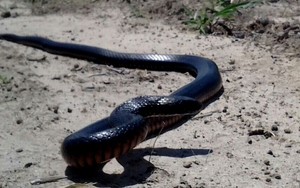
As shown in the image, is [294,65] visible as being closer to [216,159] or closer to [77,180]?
[216,159]

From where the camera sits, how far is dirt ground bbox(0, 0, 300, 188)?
4.59 meters

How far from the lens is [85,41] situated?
856cm

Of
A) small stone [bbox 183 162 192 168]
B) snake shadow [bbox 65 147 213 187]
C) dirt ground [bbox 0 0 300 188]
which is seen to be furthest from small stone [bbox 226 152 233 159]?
small stone [bbox 183 162 192 168]

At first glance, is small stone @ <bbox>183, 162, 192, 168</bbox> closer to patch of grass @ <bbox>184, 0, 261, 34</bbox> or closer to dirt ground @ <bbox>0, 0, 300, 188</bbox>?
dirt ground @ <bbox>0, 0, 300, 188</bbox>

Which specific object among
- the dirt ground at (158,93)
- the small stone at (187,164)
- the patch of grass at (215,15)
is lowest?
the dirt ground at (158,93)

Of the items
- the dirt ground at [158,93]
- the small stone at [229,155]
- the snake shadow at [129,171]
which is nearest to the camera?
A: the snake shadow at [129,171]

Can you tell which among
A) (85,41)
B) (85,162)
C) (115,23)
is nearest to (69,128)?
(85,162)

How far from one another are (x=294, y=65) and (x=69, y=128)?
2.48m

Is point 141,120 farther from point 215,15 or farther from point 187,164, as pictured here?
point 215,15

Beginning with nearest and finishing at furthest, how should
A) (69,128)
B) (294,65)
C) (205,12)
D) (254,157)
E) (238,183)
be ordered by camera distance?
(238,183) < (254,157) < (69,128) < (294,65) < (205,12)

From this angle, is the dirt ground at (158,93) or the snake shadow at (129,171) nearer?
the snake shadow at (129,171)

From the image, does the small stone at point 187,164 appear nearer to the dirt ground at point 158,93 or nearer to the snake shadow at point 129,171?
the dirt ground at point 158,93

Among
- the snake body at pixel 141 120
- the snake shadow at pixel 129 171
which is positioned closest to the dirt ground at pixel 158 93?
the snake shadow at pixel 129 171

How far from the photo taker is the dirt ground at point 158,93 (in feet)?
15.1
